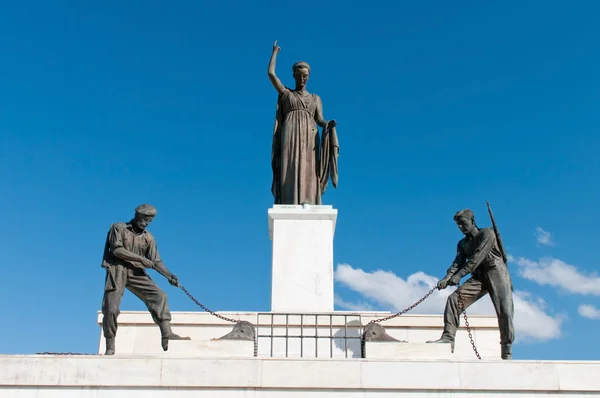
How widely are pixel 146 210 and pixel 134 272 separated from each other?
105 cm

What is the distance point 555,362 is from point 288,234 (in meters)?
6.71

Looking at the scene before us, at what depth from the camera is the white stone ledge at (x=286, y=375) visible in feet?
30.6

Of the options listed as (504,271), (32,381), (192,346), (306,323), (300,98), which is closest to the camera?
(32,381)

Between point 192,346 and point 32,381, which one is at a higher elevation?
point 192,346

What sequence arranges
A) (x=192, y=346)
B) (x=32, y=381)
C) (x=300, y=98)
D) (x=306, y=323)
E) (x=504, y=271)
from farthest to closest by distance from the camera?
1. (x=300, y=98)
2. (x=306, y=323)
3. (x=504, y=271)
4. (x=192, y=346)
5. (x=32, y=381)

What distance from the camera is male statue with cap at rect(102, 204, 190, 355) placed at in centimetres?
1053

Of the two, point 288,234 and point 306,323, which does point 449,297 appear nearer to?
point 306,323

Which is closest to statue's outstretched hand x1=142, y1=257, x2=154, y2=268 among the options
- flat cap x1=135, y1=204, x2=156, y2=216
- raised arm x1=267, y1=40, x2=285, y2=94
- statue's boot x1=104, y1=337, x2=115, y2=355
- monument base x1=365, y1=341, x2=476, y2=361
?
flat cap x1=135, y1=204, x2=156, y2=216

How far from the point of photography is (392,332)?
13.6m

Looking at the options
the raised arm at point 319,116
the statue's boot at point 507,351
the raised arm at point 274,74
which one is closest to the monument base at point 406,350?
the statue's boot at point 507,351

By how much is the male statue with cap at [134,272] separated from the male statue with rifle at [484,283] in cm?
435

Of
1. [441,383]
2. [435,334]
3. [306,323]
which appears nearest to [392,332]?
[435,334]

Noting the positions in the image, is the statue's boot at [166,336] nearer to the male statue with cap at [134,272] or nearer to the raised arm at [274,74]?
the male statue with cap at [134,272]

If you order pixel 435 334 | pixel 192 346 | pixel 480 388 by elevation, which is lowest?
pixel 480 388
